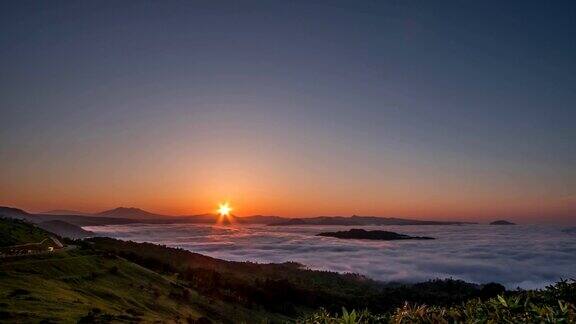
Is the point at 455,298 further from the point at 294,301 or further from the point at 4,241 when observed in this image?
the point at 4,241

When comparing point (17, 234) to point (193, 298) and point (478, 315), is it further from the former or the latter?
point (478, 315)

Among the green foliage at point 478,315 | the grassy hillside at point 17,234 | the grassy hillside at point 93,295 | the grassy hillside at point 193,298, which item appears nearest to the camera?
the green foliage at point 478,315

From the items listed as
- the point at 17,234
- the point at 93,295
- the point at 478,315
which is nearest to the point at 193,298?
the point at 93,295

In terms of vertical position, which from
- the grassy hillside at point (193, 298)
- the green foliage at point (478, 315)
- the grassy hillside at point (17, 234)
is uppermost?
the grassy hillside at point (17, 234)

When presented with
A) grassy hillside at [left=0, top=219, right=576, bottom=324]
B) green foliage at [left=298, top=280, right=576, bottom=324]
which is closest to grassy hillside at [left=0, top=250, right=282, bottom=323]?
grassy hillside at [left=0, top=219, right=576, bottom=324]

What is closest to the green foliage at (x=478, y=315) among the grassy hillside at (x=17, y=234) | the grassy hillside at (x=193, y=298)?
the grassy hillside at (x=193, y=298)

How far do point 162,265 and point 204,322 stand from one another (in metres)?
27.2

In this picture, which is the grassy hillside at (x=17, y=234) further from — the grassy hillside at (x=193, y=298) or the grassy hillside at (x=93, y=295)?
the grassy hillside at (x=93, y=295)

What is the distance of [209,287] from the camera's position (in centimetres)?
4219

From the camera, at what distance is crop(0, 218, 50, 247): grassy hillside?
30.9 m

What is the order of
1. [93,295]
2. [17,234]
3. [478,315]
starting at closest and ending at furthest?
[478,315]
[93,295]
[17,234]

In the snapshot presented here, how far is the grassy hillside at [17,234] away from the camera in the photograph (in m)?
30.9

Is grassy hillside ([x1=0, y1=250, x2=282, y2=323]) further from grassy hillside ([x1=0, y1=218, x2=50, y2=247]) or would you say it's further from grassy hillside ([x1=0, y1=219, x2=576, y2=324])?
grassy hillside ([x1=0, y1=218, x2=50, y2=247])

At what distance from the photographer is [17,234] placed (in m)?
33.8
